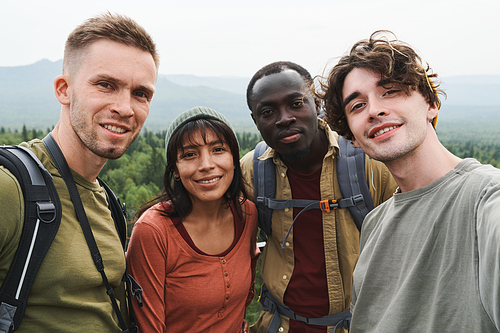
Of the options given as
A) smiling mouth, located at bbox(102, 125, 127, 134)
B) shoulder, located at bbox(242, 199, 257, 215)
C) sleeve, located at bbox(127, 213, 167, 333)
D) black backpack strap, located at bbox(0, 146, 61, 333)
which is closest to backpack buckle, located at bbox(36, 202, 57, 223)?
black backpack strap, located at bbox(0, 146, 61, 333)

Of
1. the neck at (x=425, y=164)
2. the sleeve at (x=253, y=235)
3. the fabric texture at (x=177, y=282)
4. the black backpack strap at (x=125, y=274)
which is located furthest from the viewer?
the sleeve at (x=253, y=235)

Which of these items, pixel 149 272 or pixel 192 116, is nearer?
Result: pixel 149 272

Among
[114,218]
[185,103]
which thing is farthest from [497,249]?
[185,103]

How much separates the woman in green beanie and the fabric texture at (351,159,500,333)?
1113 mm

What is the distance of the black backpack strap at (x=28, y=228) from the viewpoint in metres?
1.75

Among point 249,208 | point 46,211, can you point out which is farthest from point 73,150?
point 249,208

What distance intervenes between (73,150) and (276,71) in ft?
6.80

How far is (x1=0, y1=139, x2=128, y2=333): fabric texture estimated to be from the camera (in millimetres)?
1808

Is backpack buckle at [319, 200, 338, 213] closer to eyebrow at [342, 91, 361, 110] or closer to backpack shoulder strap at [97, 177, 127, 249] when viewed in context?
eyebrow at [342, 91, 361, 110]

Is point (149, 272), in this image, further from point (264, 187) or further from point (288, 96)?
point (288, 96)

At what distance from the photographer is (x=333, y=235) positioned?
3.16 metres

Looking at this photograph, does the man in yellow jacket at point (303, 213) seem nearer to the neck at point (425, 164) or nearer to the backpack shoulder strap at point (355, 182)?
the backpack shoulder strap at point (355, 182)

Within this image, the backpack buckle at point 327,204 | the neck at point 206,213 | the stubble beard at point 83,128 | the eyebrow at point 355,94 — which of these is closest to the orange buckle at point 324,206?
the backpack buckle at point 327,204

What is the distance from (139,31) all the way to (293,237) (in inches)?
92.0
